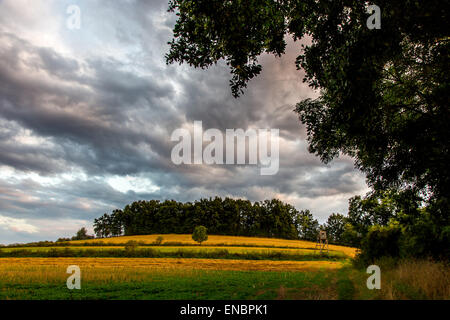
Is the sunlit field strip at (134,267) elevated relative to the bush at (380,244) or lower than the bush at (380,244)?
lower

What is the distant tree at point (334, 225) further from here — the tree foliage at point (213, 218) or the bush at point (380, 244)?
the bush at point (380, 244)

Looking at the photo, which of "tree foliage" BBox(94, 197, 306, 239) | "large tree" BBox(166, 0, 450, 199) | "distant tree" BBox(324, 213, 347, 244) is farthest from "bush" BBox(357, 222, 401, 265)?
"distant tree" BBox(324, 213, 347, 244)

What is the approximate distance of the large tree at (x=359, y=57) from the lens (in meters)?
7.61

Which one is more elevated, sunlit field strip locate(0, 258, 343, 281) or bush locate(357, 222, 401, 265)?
bush locate(357, 222, 401, 265)

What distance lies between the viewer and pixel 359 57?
7.74m

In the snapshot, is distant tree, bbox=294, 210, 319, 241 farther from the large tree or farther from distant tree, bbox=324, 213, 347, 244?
the large tree

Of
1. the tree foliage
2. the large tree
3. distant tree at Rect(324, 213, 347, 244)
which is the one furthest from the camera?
distant tree at Rect(324, 213, 347, 244)

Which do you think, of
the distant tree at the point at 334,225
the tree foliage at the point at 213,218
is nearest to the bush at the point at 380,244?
the tree foliage at the point at 213,218

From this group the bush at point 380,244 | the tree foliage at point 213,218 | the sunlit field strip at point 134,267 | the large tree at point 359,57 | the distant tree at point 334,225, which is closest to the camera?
the large tree at point 359,57

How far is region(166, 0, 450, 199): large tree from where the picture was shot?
7.61m

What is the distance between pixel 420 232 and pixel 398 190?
294 centimetres

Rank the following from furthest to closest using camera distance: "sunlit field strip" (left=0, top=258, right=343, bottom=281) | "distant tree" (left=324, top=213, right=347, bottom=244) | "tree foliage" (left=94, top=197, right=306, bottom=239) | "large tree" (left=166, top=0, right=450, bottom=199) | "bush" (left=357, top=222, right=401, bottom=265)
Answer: "distant tree" (left=324, top=213, right=347, bottom=244)
"tree foliage" (left=94, top=197, right=306, bottom=239)
"sunlit field strip" (left=0, top=258, right=343, bottom=281)
"bush" (left=357, top=222, right=401, bottom=265)
"large tree" (left=166, top=0, right=450, bottom=199)

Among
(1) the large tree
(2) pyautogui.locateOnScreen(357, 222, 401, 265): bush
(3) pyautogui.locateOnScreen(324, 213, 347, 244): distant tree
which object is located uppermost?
(1) the large tree
